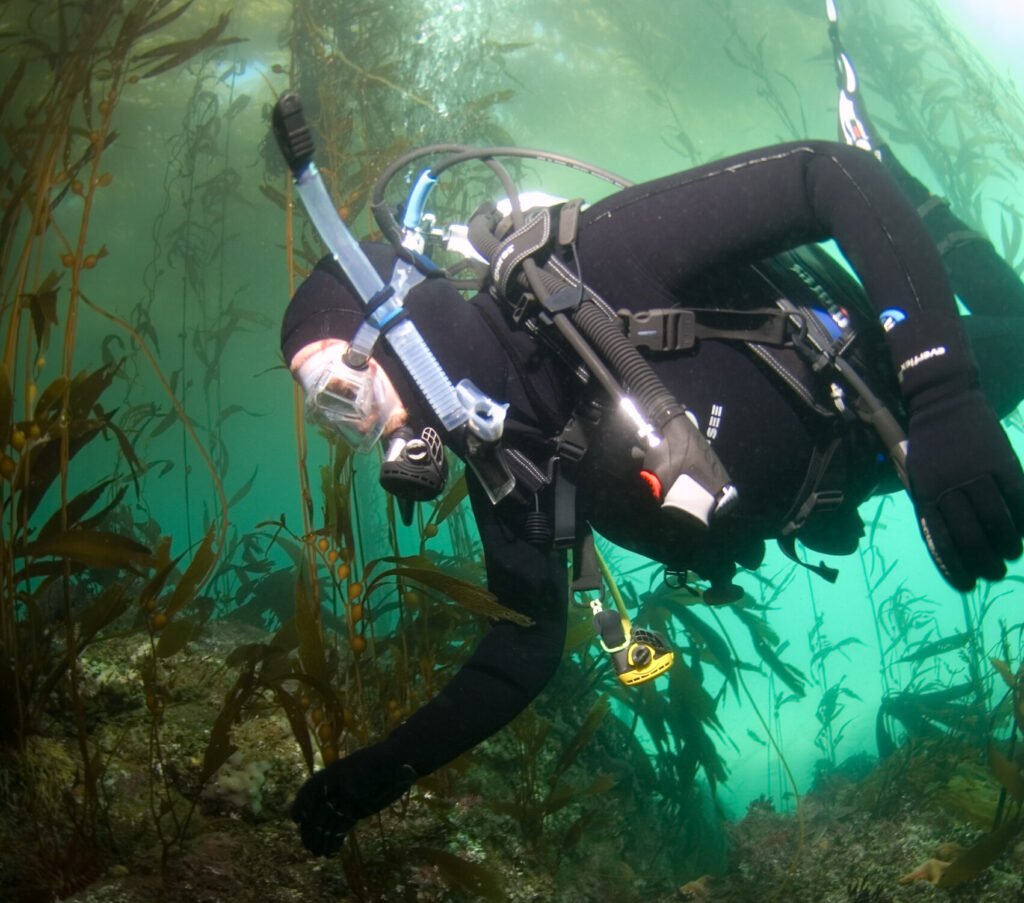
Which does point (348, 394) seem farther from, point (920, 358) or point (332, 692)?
point (920, 358)

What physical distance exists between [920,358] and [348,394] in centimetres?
160

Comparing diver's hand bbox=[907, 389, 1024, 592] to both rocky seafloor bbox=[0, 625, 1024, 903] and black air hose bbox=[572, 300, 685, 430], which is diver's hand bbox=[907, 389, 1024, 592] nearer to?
black air hose bbox=[572, 300, 685, 430]

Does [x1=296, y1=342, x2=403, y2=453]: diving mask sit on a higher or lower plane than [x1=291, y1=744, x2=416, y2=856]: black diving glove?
higher

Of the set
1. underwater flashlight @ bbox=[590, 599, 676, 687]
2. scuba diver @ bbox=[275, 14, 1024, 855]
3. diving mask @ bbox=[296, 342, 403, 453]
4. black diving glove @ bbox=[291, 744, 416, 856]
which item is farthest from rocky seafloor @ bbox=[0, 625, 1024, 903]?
diving mask @ bbox=[296, 342, 403, 453]

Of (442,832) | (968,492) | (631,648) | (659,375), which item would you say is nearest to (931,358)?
(968,492)

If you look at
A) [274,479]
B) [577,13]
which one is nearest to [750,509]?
[577,13]

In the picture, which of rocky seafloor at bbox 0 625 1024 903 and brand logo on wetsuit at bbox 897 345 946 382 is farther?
rocky seafloor at bbox 0 625 1024 903

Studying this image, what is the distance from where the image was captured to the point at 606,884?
10.8ft

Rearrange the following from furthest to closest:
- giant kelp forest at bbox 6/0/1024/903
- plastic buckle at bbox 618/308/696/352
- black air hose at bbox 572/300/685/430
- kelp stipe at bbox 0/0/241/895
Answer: giant kelp forest at bbox 6/0/1024/903
kelp stipe at bbox 0/0/241/895
plastic buckle at bbox 618/308/696/352
black air hose at bbox 572/300/685/430

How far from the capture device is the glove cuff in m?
1.50

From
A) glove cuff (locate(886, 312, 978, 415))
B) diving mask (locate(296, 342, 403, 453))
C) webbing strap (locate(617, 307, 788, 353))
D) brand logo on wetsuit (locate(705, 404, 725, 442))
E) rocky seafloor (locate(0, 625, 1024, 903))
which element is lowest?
rocky seafloor (locate(0, 625, 1024, 903))

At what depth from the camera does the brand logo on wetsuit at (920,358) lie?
5.00 ft

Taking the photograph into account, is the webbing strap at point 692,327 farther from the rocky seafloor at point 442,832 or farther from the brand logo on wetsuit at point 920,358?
the rocky seafloor at point 442,832

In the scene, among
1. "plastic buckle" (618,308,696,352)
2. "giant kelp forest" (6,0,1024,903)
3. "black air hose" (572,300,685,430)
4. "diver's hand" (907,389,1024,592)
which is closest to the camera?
"diver's hand" (907,389,1024,592)
